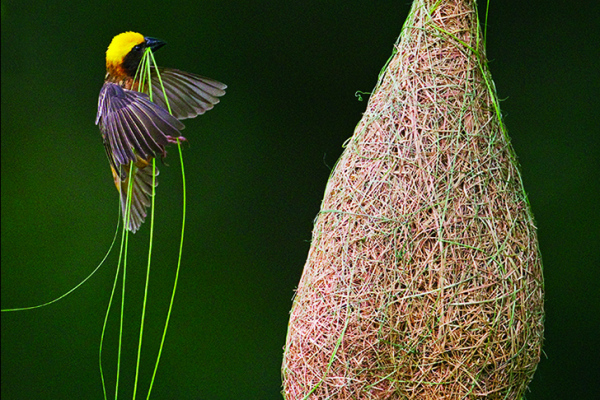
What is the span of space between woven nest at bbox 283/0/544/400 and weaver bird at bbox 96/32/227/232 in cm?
36

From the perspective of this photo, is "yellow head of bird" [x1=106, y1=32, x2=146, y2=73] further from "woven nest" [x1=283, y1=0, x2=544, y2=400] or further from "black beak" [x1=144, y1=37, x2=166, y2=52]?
"woven nest" [x1=283, y1=0, x2=544, y2=400]

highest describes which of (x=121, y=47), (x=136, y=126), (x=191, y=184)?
(x=121, y=47)

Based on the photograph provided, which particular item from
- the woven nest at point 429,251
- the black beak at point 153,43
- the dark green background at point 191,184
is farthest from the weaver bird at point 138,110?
the dark green background at point 191,184

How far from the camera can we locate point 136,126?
1293mm

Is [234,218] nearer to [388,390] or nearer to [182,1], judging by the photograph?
[182,1]

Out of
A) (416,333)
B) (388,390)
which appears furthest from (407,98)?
(388,390)

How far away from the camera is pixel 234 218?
8.34 feet

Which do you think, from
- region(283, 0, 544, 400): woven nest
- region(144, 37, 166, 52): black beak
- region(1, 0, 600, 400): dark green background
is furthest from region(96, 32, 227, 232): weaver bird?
region(1, 0, 600, 400): dark green background

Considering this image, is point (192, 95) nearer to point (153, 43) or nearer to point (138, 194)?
point (153, 43)

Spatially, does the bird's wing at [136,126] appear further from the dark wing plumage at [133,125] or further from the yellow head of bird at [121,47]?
the yellow head of bird at [121,47]

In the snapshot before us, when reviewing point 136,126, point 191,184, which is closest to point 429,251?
point 136,126

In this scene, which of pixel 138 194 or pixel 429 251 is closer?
pixel 429 251

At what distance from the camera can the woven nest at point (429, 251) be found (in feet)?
4.03

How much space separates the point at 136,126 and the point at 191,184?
128 cm
